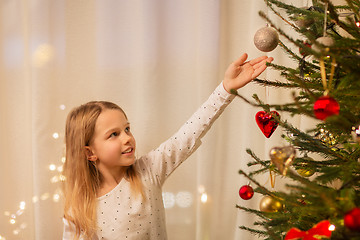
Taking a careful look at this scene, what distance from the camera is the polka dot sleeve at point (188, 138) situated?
49.8 inches

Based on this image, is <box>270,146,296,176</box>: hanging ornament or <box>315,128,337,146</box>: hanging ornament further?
<box>315,128,337,146</box>: hanging ornament

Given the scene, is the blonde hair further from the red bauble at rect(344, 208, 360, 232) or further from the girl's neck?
the red bauble at rect(344, 208, 360, 232)

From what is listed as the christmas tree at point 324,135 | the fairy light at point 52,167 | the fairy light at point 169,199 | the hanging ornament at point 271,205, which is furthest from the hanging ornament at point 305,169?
the fairy light at point 52,167

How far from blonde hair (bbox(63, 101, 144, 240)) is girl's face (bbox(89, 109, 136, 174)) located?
0.03 m

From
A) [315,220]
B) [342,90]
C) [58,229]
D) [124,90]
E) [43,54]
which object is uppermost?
[43,54]

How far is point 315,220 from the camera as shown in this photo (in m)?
0.91

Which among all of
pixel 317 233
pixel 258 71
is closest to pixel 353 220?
pixel 317 233

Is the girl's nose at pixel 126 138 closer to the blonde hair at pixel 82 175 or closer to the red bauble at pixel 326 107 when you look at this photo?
the blonde hair at pixel 82 175

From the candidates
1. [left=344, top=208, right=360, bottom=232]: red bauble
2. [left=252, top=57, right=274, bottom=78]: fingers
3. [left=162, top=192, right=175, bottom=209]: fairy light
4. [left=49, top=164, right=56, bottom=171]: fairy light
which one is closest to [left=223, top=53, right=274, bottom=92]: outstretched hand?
[left=252, top=57, right=274, bottom=78]: fingers

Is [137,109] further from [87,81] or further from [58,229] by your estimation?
[58,229]

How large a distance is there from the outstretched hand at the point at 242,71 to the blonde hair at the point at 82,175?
45 centimetres

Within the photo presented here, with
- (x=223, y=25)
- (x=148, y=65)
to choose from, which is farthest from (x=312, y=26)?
(x=148, y=65)

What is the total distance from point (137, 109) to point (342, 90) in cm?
112

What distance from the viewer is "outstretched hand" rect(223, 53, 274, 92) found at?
3.81 ft
